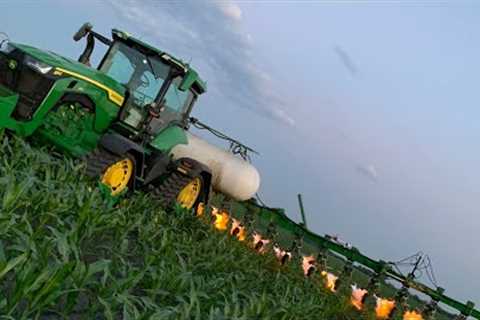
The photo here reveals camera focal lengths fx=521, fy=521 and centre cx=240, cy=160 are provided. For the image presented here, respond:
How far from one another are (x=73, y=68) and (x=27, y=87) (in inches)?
29.2

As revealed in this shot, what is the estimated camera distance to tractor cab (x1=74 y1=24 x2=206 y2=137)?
8797 millimetres

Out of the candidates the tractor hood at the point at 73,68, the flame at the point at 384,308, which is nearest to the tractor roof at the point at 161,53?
the tractor hood at the point at 73,68

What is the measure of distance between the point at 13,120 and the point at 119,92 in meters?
1.89

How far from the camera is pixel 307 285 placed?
9492 millimetres

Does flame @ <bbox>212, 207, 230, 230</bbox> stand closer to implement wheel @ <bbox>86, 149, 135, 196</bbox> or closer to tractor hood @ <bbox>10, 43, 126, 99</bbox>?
implement wheel @ <bbox>86, 149, 135, 196</bbox>

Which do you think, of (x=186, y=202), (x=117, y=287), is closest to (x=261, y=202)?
(x=186, y=202)

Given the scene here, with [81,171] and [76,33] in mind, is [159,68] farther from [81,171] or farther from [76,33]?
[81,171]

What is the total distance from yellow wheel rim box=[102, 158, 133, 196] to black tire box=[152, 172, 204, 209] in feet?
2.30

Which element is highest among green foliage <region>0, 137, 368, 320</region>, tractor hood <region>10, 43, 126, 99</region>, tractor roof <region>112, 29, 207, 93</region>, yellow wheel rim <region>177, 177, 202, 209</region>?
tractor roof <region>112, 29, 207, 93</region>

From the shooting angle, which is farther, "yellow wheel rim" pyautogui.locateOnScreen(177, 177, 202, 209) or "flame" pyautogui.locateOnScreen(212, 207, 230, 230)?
"flame" pyautogui.locateOnScreen(212, 207, 230, 230)

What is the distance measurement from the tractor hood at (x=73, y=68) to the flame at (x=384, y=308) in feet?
20.4

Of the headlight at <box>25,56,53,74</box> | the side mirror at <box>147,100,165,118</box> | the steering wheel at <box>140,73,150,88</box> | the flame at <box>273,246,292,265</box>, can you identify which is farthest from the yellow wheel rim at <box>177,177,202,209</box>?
the headlight at <box>25,56,53,74</box>

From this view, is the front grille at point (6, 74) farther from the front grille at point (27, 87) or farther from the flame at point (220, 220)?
the flame at point (220, 220)

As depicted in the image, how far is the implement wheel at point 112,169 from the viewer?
7.40 meters
